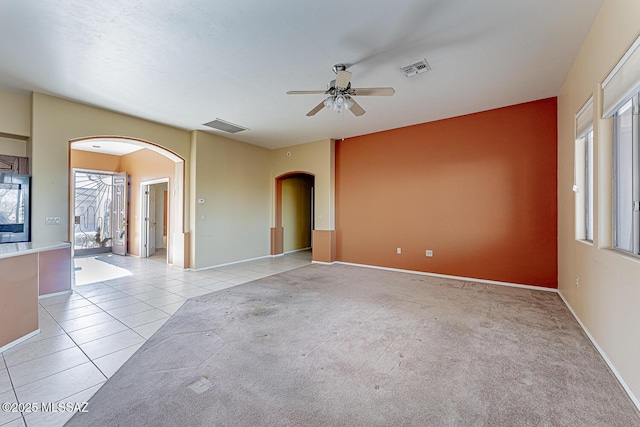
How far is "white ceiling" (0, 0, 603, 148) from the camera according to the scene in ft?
7.81

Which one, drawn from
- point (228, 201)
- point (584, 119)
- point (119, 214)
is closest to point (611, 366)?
point (584, 119)

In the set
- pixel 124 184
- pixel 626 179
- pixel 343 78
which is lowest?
pixel 626 179

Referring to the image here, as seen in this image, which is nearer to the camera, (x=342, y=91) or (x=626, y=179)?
(x=626, y=179)

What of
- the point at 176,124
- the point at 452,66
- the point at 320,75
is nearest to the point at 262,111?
the point at 320,75

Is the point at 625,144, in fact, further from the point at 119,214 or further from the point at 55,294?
the point at 119,214

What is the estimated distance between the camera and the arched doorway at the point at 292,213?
7.78 m

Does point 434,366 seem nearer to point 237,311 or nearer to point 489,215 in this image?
point 237,311

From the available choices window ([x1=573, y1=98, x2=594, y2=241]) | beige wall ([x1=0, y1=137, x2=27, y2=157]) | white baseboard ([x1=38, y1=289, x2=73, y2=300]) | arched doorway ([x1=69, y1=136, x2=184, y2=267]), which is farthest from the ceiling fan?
arched doorway ([x1=69, y1=136, x2=184, y2=267])

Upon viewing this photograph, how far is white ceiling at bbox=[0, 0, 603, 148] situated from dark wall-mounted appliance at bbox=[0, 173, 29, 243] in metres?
1.34

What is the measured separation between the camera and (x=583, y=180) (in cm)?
323

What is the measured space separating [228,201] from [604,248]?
634cm

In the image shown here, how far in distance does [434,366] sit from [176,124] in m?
5.89

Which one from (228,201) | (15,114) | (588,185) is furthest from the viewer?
(228,201)

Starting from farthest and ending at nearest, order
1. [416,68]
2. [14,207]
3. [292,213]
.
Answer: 1. [292,213]
2. [14,207]
3. [416,68]
